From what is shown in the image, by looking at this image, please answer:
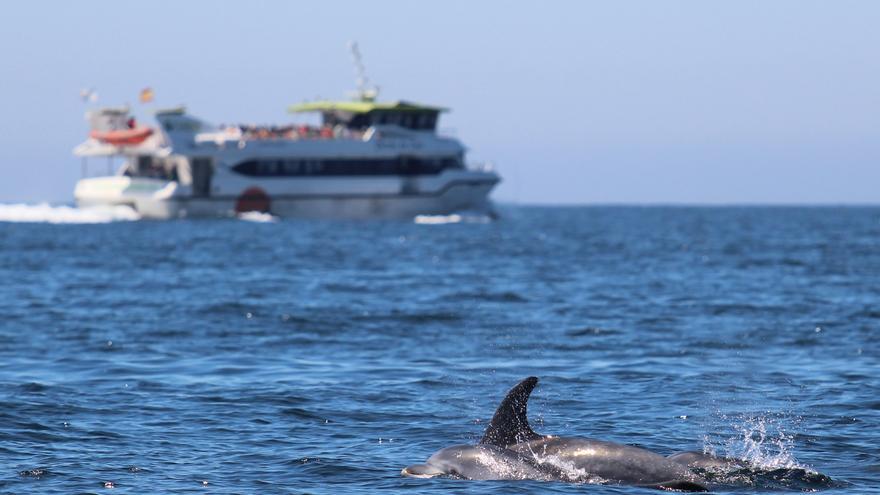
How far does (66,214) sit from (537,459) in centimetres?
10131

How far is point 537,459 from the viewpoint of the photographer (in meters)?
13.9

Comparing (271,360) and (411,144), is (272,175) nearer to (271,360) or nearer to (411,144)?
(411,144)

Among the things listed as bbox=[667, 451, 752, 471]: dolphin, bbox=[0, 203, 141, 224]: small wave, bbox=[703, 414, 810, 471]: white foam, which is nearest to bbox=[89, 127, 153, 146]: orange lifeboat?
bbox=[0, 203, 141, 224]: small wave

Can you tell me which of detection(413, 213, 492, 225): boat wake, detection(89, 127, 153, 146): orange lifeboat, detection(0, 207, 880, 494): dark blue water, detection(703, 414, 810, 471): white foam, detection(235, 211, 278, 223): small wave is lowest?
detection(235, 211, 278, 223): small wave

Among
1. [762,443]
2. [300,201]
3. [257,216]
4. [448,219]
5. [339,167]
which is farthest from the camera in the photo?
[448,219]

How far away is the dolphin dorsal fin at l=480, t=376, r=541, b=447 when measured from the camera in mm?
13891

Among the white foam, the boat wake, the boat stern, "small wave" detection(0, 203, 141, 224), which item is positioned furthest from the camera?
"small wave" detection(0, 203, 141, 224)

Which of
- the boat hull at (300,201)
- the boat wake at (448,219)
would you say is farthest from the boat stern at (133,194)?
the boat wake at (448,219)

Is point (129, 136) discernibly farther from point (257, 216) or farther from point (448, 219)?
point (448, 219)

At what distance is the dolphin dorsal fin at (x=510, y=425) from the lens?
1389 cm

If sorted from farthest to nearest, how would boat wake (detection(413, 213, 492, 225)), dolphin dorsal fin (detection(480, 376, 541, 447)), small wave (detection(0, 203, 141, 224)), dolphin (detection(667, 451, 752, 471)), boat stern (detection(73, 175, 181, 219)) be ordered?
small wave (detection(0, 203, 141, 224))
boat wake (detection(413, 213, 492, 225))
boat stern (detection(73, 175, 181, 219))
dolphin dorsal fin (detection(480, 376, 541, 447))
dolphin (detection(667, 451, 752, 471))

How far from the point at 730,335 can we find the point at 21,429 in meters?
15.6

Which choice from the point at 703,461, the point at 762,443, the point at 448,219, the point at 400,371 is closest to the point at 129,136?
the point at 448,219

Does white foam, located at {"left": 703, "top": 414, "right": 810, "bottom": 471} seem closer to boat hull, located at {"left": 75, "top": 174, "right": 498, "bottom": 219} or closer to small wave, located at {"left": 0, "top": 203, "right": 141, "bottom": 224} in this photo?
boat hull, located at {"left": 75, "top": 174, "right": 498, "bottom": 219}
